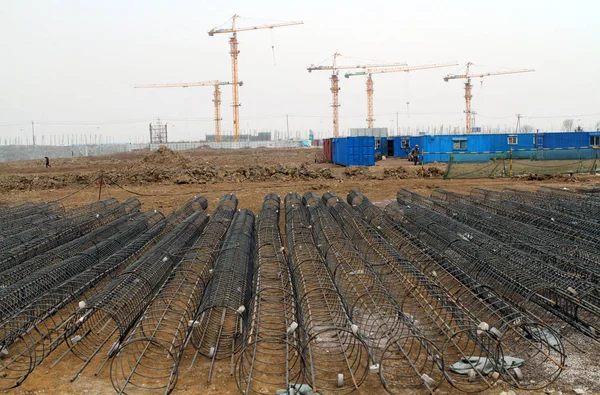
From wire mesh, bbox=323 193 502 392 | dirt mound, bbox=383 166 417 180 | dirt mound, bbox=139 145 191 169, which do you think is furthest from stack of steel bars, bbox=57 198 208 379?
dirt mound, bbox=139 145 191 169

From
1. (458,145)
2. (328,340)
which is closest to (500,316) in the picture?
(328,340)

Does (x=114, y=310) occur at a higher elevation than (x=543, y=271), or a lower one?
lower

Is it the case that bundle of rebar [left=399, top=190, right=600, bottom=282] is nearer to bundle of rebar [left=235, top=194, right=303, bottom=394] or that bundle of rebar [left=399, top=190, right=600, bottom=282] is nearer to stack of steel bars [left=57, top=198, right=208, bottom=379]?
bundle of rebar [left=235, top=194, right=303, bottom=394]

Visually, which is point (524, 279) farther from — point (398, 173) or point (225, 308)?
point (398, 173)

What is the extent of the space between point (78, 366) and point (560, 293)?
6371mm

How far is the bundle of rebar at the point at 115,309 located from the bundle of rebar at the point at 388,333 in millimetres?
3091

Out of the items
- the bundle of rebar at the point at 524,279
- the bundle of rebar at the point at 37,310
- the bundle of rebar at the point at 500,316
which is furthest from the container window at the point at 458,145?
the bundle of rebar at the point at 37,310

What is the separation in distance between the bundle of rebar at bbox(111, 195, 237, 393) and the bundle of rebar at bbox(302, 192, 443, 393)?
2.29 metres

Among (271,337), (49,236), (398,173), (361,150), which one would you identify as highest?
(361,150)

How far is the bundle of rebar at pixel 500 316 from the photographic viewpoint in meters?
5.26

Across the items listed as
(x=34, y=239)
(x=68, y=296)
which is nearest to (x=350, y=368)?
(x=68, y=296)

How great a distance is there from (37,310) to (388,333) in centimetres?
514

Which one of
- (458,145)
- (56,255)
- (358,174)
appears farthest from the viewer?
(458,145)

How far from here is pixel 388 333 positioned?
5.70m
